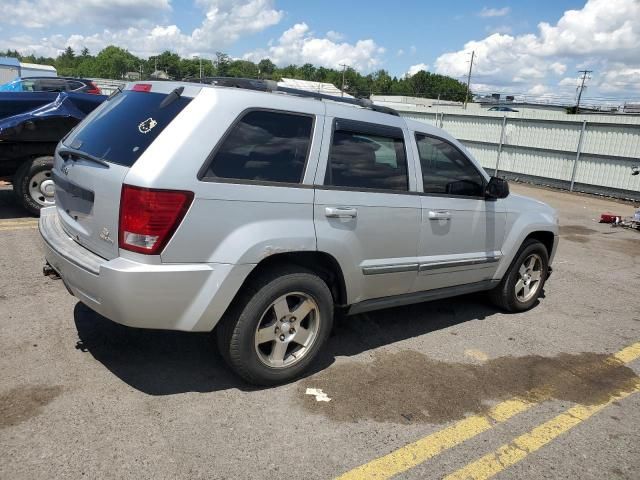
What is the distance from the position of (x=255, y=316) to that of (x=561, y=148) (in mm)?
14690

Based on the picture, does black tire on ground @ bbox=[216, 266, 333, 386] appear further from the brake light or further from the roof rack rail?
the brake light

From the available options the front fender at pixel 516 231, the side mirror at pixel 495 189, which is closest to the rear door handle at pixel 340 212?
the side mirror at pixel 495 189

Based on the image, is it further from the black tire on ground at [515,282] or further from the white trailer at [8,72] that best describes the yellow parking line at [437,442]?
the white trailer at [8,72]

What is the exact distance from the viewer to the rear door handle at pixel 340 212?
3.37 m

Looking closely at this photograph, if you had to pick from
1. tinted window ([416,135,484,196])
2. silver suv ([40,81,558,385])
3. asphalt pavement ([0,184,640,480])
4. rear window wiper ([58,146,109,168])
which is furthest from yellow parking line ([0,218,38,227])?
tinted window ([416,135,484,196])

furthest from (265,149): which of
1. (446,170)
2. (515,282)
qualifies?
(515,282)

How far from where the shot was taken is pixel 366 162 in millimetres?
3707

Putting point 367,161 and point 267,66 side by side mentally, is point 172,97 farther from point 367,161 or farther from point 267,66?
point 267,66

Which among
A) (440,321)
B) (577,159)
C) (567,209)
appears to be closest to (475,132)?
(577,159)

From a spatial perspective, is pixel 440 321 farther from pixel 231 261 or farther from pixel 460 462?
pixel 231 261

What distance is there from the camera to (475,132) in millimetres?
18438

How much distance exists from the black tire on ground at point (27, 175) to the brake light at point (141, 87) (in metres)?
4.33

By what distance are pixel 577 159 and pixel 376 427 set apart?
1418 centimetres

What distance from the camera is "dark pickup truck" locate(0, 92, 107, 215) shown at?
7.00 metres
